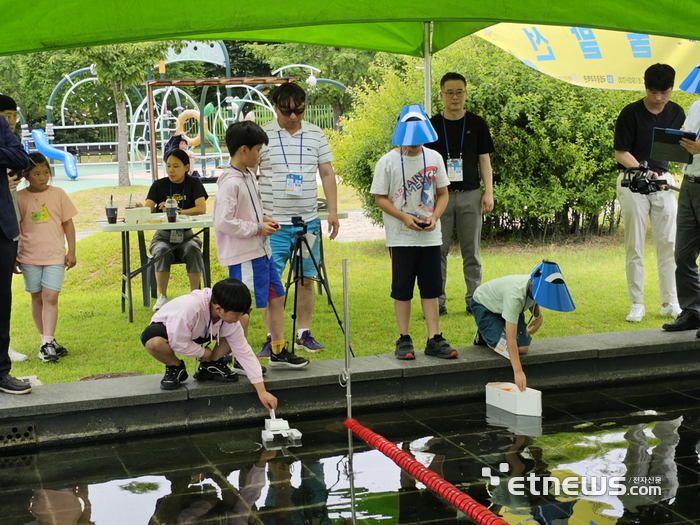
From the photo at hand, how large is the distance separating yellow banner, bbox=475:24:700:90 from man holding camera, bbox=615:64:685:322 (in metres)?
1.22

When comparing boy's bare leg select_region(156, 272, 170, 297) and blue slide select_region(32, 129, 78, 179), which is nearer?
boy's bare leg select_region(156, 272, 170, 297)

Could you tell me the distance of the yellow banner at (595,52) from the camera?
25.6 feet

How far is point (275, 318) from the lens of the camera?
540 cm

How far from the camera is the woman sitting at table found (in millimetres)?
7523

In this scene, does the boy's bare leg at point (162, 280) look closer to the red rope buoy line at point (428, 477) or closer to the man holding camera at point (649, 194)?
the red rope buoy line at point (428, 477)

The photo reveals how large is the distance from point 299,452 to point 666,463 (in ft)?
6.04

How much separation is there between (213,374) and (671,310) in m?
3.92

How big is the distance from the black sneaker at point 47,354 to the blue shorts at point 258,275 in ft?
5.58

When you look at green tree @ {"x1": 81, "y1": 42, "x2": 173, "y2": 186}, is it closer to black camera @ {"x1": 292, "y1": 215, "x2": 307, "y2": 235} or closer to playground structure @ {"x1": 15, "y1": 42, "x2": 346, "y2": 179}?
playground structure @ {"x1": 15, "y1": 42, "x2": 346, "y2": 179}

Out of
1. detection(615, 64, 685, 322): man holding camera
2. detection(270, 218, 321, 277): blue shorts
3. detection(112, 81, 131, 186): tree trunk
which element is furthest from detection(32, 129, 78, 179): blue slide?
detection(615, 64, 685, 322): man holding camera

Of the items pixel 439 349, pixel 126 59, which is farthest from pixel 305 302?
pixel 126 59

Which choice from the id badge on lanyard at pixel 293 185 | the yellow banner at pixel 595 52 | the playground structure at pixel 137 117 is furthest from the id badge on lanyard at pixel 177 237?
the playground structure at pixel 137 117

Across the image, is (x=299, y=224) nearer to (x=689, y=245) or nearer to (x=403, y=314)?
(x=403, y=314)

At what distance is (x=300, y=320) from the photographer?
6078 mm
